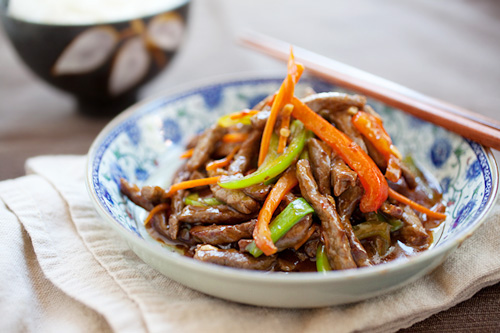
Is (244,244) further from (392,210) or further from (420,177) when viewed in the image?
(420,177)

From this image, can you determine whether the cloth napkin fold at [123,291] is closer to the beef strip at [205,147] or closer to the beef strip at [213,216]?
the beef strip at [213,216]

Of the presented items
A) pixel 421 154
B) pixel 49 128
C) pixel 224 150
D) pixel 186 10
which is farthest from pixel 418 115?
pixel 49 128

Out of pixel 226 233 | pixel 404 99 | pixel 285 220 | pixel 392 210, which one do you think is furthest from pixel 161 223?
pixel 404 99

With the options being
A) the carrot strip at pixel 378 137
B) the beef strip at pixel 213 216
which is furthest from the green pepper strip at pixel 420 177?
the beef strip at pixel 213 216

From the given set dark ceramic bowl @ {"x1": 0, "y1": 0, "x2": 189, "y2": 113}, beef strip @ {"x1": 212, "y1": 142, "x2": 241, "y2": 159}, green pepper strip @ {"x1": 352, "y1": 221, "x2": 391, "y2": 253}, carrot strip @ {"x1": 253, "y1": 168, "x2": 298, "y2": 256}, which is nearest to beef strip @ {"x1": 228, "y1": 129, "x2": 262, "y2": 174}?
beef strip @ {"x1": 212, "y1": 142, "x2": 241, "y2": 159}

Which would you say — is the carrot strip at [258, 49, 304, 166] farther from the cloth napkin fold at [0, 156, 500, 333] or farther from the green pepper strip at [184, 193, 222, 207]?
the cloth napkin fold at [0, 156, 500, 333]
